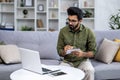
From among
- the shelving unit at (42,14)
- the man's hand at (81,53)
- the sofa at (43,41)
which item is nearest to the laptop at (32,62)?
the man's hand at (81,53)

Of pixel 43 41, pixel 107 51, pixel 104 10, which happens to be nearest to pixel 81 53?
pixel 107 51

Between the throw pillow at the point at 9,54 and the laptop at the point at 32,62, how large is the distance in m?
0.81

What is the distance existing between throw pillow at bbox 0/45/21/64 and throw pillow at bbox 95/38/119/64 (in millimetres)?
1172

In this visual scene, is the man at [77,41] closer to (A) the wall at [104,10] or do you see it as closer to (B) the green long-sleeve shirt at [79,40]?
(B) the green long-sleeve shirt at [79,40]

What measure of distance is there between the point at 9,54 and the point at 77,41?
3.31 feet

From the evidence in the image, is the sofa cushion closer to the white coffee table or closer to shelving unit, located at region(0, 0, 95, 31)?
the white coffee table

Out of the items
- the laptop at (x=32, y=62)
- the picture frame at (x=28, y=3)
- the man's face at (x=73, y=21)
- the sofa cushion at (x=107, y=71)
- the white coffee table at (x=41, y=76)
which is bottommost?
the sofa cushion at (x=107, y=71)

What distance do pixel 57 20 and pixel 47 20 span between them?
0.33 m

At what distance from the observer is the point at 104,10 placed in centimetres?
620

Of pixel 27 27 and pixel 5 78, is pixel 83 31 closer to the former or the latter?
pixel 5 78

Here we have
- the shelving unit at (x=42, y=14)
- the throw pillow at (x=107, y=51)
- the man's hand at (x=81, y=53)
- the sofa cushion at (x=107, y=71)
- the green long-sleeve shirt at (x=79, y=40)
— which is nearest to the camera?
the man's hand at (x=81, y=53)

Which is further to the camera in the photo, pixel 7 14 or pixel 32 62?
pixel 7 14

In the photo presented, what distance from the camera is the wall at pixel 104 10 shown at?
619cm

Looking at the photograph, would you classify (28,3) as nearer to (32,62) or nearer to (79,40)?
(79,40)
